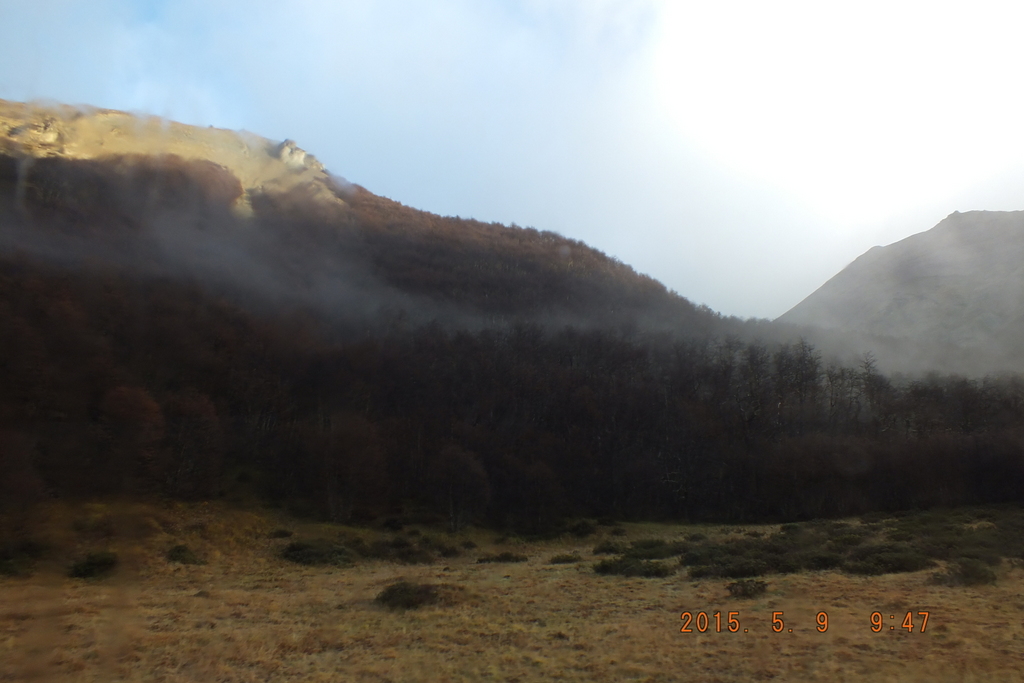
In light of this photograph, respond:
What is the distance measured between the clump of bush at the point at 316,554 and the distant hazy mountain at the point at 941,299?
246 ft

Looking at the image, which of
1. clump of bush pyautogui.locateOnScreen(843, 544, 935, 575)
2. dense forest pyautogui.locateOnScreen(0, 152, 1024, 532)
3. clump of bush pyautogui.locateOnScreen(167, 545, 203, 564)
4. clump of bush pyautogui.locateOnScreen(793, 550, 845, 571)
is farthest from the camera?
dense forest pyautogui.locateOnScreen(0, 152, 1024, 532)

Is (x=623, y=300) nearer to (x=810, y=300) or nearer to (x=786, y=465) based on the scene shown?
(x=786, y=465)

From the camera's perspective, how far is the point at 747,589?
45.0 ft

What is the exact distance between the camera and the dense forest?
30.2m

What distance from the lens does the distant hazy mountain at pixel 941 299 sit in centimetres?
7912

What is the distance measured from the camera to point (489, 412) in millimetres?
48344

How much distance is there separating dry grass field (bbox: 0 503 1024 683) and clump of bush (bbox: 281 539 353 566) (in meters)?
4.36

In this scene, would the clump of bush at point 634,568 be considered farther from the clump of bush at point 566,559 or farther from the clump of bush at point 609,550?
the clump of bush at point 609,550

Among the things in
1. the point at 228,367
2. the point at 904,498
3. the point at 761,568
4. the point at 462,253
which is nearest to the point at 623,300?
the point at 462,253

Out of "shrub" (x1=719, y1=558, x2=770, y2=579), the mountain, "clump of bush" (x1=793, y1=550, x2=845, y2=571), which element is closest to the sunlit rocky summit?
the mountain

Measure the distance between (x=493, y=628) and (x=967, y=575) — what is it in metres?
11.1

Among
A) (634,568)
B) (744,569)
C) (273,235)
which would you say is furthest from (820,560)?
(273,235)

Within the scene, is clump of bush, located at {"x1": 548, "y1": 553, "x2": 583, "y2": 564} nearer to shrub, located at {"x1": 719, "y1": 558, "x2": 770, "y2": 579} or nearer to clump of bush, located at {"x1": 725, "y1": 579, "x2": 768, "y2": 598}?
shrub, located at {"x1": 719, "y1": 558, "x2": 770, "y2": 579}

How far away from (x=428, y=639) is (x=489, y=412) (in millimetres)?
36485
